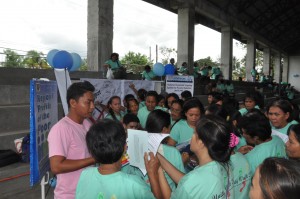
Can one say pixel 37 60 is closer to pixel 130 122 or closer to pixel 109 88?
pixel 109 88

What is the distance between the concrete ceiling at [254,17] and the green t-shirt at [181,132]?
9896 millimetres

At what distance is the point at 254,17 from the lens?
2066 centimetres

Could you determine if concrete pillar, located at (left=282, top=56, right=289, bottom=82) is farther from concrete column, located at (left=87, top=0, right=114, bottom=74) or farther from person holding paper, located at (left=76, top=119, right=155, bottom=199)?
person holding paper, located at (left=76, top=119, right=155, bottom=199)

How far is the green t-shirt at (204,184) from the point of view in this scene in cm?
145

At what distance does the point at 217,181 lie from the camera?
4.89ft

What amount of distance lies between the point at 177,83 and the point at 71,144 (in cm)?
534

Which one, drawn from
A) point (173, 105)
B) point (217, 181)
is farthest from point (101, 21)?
point (217, 181)

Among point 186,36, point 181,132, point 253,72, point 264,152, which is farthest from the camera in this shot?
point 253,72

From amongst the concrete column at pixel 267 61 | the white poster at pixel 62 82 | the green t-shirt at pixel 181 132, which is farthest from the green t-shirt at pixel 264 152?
the concrete column at pixel 267 61

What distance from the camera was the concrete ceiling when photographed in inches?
589

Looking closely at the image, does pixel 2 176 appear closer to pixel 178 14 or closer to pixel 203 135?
pixel 203 135

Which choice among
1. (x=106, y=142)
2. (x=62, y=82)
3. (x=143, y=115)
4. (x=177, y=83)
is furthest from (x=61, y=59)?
(x=177, y=83)

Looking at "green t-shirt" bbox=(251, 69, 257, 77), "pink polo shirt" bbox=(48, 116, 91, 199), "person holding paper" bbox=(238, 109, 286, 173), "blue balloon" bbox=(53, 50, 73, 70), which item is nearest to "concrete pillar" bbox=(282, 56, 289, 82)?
"green t-shirt" bbox=(251, 69, 257, 77)

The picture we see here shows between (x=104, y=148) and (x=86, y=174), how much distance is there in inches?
7.6
